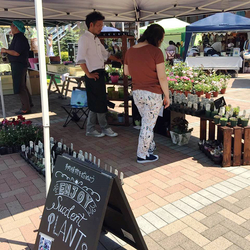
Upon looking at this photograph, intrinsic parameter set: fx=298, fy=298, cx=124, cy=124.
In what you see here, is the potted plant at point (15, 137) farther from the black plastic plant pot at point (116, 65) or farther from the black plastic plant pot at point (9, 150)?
the black plastic plant pot at point (116, 65)

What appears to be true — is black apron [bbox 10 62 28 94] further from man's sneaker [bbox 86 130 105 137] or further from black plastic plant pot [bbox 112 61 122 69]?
man's sneaker [bbox 86 130 105 137]

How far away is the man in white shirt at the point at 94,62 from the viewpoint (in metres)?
4.62

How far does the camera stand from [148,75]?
379cm

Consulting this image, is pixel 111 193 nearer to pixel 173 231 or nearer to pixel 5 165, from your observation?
pixel 173 231

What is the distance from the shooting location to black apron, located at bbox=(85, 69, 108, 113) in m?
4.96

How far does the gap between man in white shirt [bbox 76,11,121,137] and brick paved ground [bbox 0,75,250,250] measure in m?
0.62

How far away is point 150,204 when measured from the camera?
10.5 feet

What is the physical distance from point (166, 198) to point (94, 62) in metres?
2.59

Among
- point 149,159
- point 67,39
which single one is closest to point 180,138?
point 149,159

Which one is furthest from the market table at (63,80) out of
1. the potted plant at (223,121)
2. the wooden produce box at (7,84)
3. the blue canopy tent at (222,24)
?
the blue canopy tent at (222,24)

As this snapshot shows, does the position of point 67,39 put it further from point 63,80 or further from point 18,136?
point 18,136

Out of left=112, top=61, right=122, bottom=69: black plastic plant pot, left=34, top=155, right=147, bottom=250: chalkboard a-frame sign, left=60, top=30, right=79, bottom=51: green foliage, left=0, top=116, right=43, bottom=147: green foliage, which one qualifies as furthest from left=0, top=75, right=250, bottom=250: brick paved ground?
left=60, top=30, right=79, bottom=51: green foliage

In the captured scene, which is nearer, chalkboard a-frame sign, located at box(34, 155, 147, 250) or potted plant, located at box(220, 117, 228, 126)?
chalkboard a-frame sign, located at box(34, 155, 147, 250)

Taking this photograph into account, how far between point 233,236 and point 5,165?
10.4 ft
